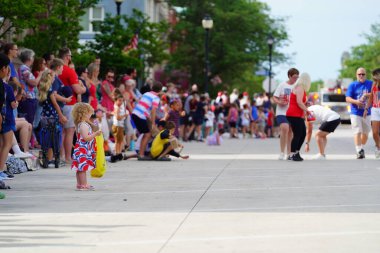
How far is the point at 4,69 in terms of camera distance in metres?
14.6

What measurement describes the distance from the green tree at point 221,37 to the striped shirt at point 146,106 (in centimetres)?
6220

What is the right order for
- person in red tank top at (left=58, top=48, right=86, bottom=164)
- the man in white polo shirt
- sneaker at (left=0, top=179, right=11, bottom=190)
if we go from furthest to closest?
the man in white polo shirt, person in red tank top at (left=58, top=48, right=86, bottom=164), sneaker at (left=0, top=179, right=11, bottom=190)

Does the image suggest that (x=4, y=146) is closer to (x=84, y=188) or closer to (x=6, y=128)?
(x=6, y=128)

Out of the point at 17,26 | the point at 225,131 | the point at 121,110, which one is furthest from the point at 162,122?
the point at 225,131

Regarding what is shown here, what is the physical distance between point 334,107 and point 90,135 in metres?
68.4

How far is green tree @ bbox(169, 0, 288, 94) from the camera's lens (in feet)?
284

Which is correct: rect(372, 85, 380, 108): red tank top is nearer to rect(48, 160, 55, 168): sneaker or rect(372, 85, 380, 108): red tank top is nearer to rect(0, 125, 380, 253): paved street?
rect(0, 125, 380, 253): paved street

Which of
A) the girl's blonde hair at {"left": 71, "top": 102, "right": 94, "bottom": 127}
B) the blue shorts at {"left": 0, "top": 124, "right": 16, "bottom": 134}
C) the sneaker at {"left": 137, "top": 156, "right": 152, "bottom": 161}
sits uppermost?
the girl's blonde hair at {"left": 71, "top": 102, "right": 94, "bottom": 127}

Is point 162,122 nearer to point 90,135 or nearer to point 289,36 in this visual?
point 90,135

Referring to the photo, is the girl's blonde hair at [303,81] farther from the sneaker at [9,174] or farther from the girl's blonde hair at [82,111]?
the girl's blonde hair at [82,111]

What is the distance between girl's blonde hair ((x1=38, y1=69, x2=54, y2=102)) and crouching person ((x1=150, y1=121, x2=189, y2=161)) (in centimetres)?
373

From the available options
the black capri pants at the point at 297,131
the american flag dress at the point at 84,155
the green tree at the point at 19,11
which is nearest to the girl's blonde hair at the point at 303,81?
the black capri pants at the point at 297,131

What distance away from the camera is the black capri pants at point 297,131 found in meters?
22.8

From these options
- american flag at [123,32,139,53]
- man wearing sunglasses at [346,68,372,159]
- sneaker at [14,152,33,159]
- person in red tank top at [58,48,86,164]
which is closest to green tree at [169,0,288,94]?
american flag at [123,32,139,53]
